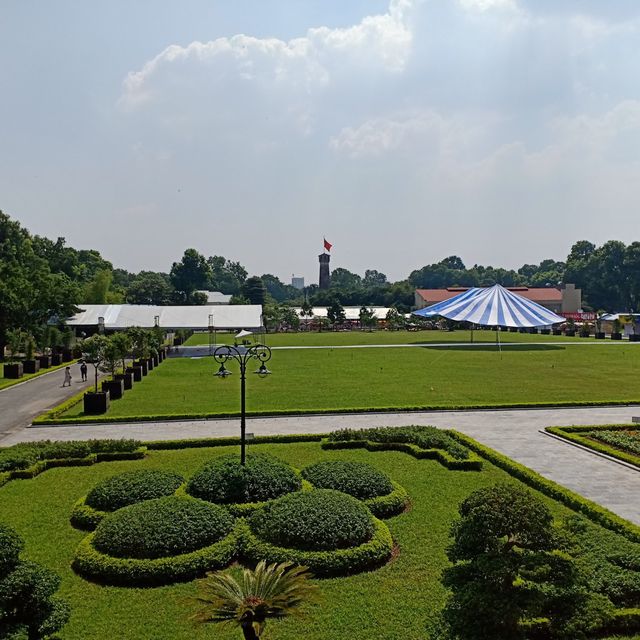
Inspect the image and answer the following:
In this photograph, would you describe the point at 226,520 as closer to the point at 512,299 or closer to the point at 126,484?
the point at 126,484

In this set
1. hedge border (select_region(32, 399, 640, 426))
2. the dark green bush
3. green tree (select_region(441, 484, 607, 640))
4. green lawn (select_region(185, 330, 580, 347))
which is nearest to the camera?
green tree (select_region(441, 484, 607, 640))

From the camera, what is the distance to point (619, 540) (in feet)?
29.1

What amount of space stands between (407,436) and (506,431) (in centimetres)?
329

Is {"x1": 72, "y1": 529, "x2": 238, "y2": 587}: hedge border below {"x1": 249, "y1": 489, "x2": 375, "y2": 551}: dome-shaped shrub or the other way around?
below

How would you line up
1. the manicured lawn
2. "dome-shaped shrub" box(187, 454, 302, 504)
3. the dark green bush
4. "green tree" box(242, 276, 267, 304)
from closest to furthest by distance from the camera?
"dome-shaped shrub" box(187, 454, 302, 504), the dark green bush, the manicured lawn, "green tree" box(242, 276, 267, 304)

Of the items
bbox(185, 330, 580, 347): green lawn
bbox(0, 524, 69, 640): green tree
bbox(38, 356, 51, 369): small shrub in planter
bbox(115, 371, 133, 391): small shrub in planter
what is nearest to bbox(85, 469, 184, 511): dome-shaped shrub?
bbox(0, 524, 69, 640): green tree

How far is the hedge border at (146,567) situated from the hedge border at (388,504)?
9.17 ft

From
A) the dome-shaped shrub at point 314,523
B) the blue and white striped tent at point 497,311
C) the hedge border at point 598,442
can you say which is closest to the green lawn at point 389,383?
the blue and white striped tent at point 497,311

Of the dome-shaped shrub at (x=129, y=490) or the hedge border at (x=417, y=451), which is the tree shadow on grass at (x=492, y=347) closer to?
the hedge border at (x=417, y=451)

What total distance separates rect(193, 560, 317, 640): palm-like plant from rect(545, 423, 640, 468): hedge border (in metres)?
10.2

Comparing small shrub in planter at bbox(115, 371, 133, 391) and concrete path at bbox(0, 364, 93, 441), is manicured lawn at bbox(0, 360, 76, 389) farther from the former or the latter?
small shrub in planter at bbox(115, 371, 133, 391)

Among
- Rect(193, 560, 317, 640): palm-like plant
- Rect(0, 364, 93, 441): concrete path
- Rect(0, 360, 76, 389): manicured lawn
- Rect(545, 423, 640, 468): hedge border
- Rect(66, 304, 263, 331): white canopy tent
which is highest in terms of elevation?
Rect(66, 304, 263, 331): white canopy tent

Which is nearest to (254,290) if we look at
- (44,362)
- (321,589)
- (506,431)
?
(44,362)

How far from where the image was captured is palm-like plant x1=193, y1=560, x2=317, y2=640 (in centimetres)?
547
